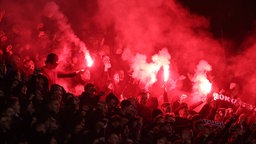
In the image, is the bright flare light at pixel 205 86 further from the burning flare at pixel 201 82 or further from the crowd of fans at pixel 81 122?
the crowd of fans at pixel 81 122

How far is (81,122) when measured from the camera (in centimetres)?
431

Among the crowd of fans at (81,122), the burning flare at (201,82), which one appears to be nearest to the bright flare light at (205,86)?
the burning flare at (201,82)

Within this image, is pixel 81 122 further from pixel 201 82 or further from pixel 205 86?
pixel 201 82

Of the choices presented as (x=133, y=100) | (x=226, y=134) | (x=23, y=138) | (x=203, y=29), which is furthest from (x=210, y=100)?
(x=23, y=138)

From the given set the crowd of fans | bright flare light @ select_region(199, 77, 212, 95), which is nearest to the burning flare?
bright flare light @ select_region(199, 77, 212, 95)

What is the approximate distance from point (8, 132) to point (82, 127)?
0.78 m

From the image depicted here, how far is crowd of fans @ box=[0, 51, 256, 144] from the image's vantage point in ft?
12.8

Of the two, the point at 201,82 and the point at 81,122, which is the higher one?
the point at 201,82

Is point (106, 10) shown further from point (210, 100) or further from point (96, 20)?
point (210, 100)

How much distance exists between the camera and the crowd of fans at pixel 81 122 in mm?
3900

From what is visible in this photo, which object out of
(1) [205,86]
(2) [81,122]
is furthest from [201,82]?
(2) [81,122]

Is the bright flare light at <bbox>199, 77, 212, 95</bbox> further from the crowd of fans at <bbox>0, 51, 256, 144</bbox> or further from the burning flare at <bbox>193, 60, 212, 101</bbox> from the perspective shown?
the crowd of fans at <bbox>0, 51, 256, 144</bbox>

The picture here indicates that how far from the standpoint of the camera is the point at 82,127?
425 cm

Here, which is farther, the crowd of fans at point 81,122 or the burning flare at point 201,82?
the burning flare at point 201,82
